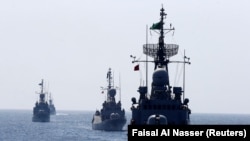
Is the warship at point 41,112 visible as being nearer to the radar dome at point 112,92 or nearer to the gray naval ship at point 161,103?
the radar dome at point 112,92

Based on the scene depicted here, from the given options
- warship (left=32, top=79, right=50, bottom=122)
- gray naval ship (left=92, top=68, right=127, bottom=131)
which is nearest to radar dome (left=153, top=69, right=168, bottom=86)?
gray naval ship (left=92, top=68, right=127, bottom=131)

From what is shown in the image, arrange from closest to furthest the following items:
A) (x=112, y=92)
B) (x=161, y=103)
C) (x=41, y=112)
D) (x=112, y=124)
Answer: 1. (x=161, y=103)
2. (x=112, y=124)
3. (x=112, y=92)
4. (x=41, y=112)

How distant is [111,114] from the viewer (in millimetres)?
129125

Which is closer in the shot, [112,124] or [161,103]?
[161,103]

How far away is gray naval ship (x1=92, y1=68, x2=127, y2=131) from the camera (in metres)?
129

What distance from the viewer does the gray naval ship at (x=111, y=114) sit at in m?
129

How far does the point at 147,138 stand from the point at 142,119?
32.4m

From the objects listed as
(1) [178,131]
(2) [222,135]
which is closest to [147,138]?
(1) [178,131]

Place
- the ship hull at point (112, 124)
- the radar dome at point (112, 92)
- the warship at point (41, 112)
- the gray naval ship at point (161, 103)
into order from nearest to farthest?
the gray naval ship at point (161, 103) < the ship hull at point (112, 124) < the radar dome at point (112, 92) < the warship at point (41, 112)

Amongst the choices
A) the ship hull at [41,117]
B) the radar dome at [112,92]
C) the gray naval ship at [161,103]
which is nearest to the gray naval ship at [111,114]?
the radar dome at [112,92]

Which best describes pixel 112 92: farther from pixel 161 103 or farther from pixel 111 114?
pixel 161 103

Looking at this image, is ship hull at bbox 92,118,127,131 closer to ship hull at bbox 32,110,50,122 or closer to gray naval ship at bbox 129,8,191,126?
ship hull at bbox 32,110,50,122

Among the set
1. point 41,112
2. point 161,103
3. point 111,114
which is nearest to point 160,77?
point 161,103

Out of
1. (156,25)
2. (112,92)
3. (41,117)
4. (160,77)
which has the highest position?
(156,25)
